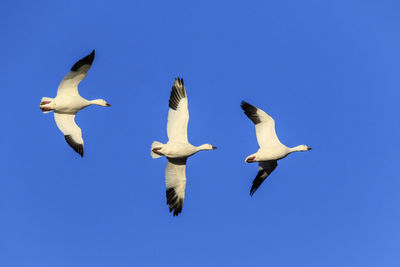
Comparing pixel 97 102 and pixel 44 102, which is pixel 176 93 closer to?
pixel 97 102

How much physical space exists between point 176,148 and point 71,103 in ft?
12.2

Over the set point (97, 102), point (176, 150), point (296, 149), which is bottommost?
point (176, 150)

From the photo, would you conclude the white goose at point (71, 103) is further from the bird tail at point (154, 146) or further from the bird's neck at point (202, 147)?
the bird's neck at point (202, 147)

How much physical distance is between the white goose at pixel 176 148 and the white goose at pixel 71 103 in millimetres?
2700

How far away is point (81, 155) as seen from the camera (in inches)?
898

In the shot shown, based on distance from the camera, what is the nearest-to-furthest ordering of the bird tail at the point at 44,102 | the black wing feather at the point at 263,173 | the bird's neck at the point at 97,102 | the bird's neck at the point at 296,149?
the bird's neck at the point at 296,149
the bird tail at the point at 44,102
the black wing feather at the point at 263,173
the bird's neck at the point at 97,102

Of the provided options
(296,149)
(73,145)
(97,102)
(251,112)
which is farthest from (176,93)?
(296,149)

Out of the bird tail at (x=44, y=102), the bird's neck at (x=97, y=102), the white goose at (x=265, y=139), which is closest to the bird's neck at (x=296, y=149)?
the white goose at (x=265, y=139)

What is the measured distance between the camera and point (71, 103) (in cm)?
2256

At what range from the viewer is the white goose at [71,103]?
2193cm

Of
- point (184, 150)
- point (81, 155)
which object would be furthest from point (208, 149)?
point (81, 155)

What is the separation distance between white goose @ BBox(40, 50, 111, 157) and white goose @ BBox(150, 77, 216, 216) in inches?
106

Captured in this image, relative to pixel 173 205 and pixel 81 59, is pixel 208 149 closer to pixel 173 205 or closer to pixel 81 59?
pixel 173 205

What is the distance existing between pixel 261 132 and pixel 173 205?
3335mm
